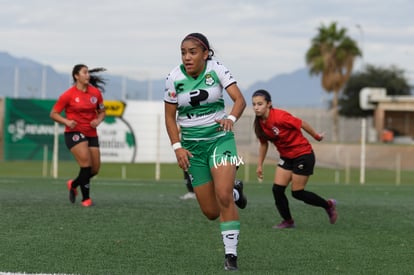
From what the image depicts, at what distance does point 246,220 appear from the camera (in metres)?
12.0

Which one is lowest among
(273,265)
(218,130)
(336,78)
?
(273,265)

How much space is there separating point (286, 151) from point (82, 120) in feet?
11.5

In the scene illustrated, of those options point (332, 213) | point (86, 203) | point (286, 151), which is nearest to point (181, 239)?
point (286, 151)

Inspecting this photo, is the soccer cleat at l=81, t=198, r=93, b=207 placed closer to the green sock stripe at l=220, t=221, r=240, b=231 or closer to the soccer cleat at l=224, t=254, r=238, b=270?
the green sock stripe at l=220, t=221, r=240, b=231

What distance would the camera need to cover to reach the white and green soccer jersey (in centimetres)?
790

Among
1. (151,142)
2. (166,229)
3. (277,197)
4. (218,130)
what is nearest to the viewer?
(218,130)

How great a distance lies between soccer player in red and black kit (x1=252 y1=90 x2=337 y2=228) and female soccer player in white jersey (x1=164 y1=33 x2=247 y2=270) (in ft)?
9.60

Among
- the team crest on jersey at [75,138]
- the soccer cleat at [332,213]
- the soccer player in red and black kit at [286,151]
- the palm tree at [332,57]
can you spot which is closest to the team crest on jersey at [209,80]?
the soccer player in red and black kit at [286,151]

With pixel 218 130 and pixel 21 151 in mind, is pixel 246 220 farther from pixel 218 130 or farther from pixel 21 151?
pixel 21 151

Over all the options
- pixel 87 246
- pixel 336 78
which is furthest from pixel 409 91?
pixel 87 246

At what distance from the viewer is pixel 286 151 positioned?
37.6 ft

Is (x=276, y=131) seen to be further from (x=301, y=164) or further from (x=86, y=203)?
(x=86, y=203)

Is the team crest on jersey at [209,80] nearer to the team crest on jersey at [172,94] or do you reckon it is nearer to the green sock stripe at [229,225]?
the team crest on jersey at [172,94]

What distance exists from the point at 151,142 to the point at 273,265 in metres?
30.9
